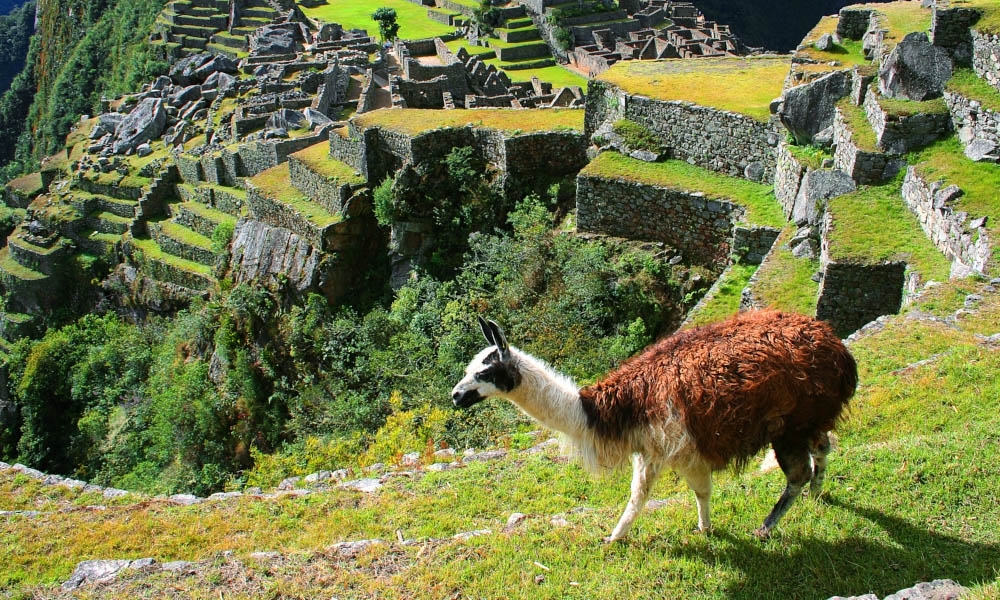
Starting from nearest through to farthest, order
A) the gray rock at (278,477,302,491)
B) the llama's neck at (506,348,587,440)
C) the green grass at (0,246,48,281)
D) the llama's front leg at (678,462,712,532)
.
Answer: the llama's front leg at (678,462,712,532) → the llama's neck at (506,348,587,440) → the gray rock at (278,477,302,491) → the green grass at (0,246,48,281)

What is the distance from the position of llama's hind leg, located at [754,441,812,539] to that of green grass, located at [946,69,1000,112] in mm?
5941

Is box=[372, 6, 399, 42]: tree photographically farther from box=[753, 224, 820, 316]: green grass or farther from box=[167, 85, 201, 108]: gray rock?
box=[753, 224, 820, 316]: green grass

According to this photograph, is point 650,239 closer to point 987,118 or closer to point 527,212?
point 527,212

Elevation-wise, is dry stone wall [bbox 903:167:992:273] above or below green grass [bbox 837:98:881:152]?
below

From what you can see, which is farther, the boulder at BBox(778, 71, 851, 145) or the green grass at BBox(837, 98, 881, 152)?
the boulder at BBox(778, 71, 851, 145)

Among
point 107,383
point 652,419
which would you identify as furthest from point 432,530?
point 107,383

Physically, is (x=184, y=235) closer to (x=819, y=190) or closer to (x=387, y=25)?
(x=819, y=190)

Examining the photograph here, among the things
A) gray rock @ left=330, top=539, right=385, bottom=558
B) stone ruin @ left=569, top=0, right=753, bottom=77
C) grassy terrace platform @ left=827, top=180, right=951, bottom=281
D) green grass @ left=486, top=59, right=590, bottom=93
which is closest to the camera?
gray rock @ left=330, top=539, right=385, bottom=558

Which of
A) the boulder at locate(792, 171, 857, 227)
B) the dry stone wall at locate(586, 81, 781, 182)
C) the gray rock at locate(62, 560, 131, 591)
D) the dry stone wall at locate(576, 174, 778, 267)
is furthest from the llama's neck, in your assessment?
the dry stone wall at locate(586, 81, 781, 182)

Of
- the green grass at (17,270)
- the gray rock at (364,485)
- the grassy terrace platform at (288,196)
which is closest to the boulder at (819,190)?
the gray rock at (364,485)

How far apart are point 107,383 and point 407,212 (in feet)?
31.4

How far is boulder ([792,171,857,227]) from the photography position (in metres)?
8.60

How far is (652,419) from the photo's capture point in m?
4.34

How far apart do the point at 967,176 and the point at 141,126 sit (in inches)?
1102
